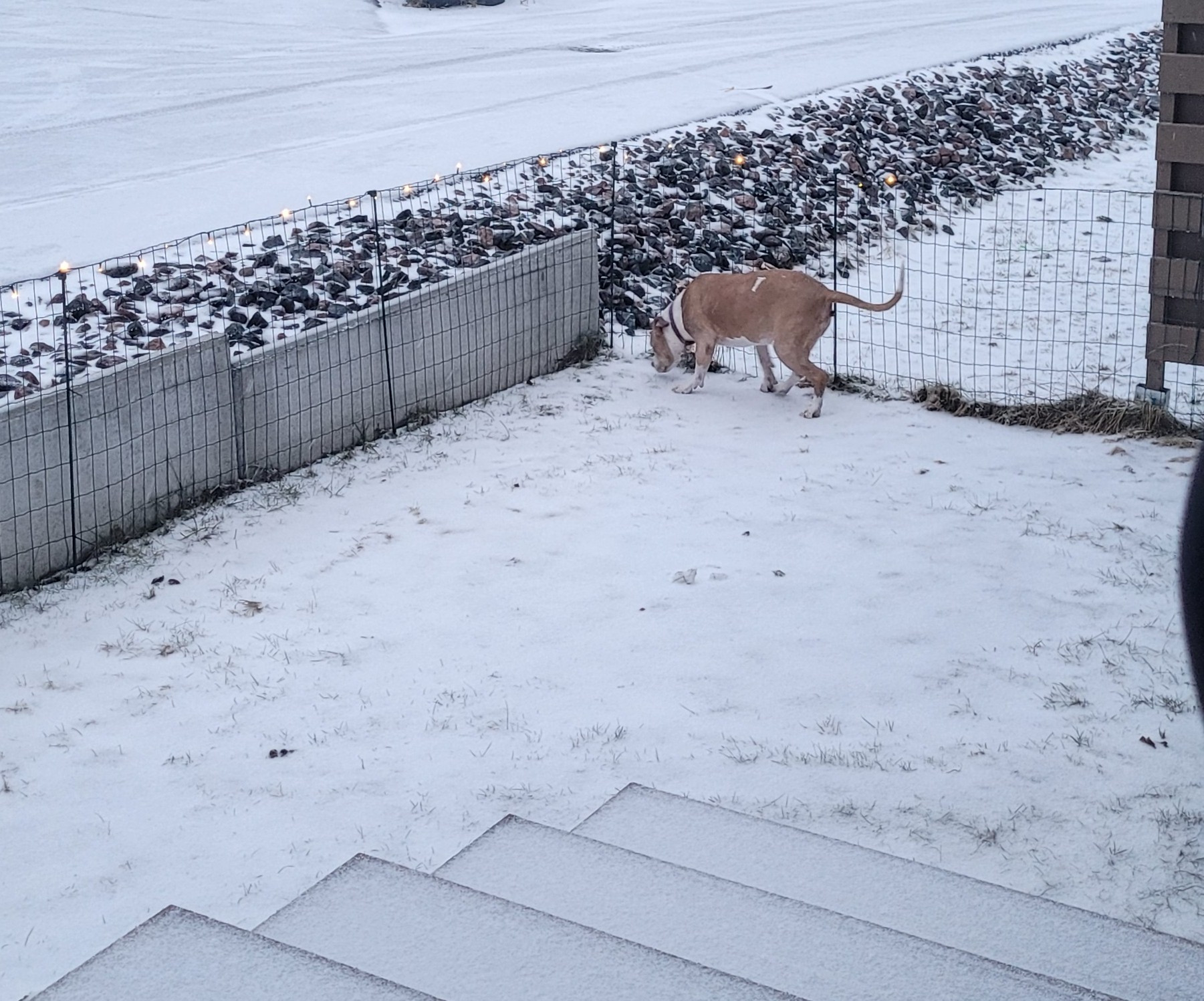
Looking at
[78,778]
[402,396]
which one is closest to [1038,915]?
[78,778]

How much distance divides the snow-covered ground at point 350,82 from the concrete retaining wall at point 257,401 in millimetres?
2477

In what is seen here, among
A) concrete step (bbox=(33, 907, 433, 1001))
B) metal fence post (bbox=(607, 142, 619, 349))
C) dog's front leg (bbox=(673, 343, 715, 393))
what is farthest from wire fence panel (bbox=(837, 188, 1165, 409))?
concrete step (bbox=(33, 907, 433, 1001))

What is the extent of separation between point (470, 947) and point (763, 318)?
5546 millimetres

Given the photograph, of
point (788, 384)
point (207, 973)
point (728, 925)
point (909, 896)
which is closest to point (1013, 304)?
point (788, 384)

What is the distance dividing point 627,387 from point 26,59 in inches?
432

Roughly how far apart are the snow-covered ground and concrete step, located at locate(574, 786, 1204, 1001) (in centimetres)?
635

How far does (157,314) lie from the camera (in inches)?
309

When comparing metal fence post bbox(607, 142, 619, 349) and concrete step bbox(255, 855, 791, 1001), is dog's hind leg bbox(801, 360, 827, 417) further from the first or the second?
concrete step bbox(255, 855, 791, 1001)

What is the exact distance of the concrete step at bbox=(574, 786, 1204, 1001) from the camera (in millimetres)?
2633

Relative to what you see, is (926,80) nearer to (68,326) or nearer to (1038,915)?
(68,326)

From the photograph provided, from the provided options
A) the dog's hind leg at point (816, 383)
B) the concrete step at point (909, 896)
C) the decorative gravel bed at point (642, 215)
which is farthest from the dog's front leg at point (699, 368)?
the concrete step at point (909, 896)

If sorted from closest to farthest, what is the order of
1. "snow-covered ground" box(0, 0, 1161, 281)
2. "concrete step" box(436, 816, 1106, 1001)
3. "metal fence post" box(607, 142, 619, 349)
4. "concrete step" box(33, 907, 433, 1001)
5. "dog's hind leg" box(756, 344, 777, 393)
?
1. "concrete step" box(33, 907, 433, 1001)
2. "concrete step" box(436, 816, 1106, 1001)
3. "dog's hind leg" box(756, 344, 777, 393)
4. "metal fence post" box(607, 142, 619, 349)
5. "snow-covered ground" box(0, 0, 1161, 281)

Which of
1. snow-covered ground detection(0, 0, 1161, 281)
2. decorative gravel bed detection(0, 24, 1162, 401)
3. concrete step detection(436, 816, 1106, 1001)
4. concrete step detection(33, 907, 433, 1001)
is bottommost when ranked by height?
concrete step detection(436, 816, 1106, 1001)

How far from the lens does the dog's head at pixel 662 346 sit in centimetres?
809
